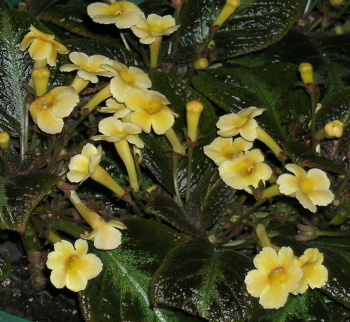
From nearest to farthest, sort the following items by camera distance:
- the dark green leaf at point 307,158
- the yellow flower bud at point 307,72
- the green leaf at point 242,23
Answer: the dark green leaf at point 307,158, the yellow flower bud at point 307,72, the green leaf at point 242,23

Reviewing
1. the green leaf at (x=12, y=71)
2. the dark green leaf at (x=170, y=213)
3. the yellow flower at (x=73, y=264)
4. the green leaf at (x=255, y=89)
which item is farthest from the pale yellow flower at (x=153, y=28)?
the yellow flower at (x=73, y=264)

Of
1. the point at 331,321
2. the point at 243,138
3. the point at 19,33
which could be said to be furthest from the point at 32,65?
the point at 331,321

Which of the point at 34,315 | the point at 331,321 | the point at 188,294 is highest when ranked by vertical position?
the point at 188,294

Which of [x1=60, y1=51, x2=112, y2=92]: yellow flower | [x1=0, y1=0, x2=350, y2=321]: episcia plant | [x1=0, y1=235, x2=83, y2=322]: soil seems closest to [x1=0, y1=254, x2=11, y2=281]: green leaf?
[x1=0, y1=0, x2=350, y2=321]: episcia plant

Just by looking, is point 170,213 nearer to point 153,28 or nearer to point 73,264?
point 73,264

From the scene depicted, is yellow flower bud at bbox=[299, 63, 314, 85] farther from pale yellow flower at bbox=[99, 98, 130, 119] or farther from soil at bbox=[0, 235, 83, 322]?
soil at bbox=[0, 235, 83, 322]

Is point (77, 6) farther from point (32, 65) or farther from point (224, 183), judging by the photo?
point (224, 183)

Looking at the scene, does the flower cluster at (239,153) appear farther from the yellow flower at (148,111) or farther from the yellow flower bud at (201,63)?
the yellow flower bud at (201,63)
